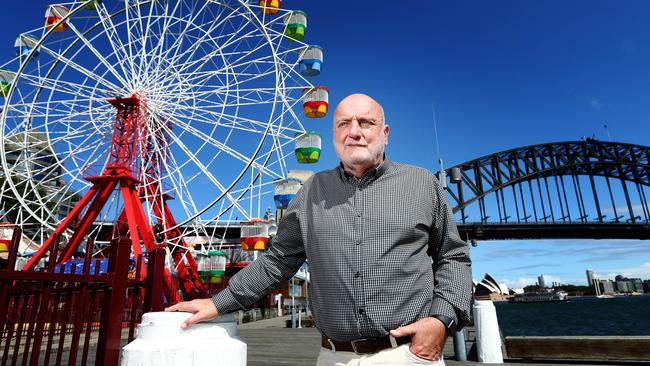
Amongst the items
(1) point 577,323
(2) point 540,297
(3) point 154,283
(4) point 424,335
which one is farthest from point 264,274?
(2) point 540,297

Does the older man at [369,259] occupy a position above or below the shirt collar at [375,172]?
below

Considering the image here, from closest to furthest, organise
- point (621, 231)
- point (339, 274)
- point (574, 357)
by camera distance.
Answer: point (339, 274)
point (574, 357)
point (621, 231)

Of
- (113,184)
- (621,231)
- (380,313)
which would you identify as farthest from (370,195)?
(621,231)

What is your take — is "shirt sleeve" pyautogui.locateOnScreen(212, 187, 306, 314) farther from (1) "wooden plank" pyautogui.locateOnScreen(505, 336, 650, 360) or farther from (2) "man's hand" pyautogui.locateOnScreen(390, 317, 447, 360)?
(1) "wooden plank" pyautogui.locateOnScreen(505, 336, 650, 360)

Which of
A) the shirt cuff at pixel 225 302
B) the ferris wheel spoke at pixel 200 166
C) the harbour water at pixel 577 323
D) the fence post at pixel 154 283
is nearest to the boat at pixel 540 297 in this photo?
the harbour water at pixel 577 323

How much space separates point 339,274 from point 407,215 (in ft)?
1.56

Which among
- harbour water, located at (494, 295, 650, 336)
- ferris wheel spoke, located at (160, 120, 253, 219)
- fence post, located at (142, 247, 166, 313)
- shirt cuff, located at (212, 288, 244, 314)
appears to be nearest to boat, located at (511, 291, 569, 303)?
harbour water, located at (494, 295, 650, 336)

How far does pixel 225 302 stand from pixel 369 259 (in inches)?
30.3

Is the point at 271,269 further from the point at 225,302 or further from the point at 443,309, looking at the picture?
the point at 443,309

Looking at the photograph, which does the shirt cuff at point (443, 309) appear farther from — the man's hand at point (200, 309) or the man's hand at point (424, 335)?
the man's hand at point (200, 309)

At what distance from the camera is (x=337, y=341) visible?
80.8 inches

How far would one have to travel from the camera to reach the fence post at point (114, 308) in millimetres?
2887

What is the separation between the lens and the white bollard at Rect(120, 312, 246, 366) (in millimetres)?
1486

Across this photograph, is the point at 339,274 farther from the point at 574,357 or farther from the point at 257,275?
the point at 574,357
